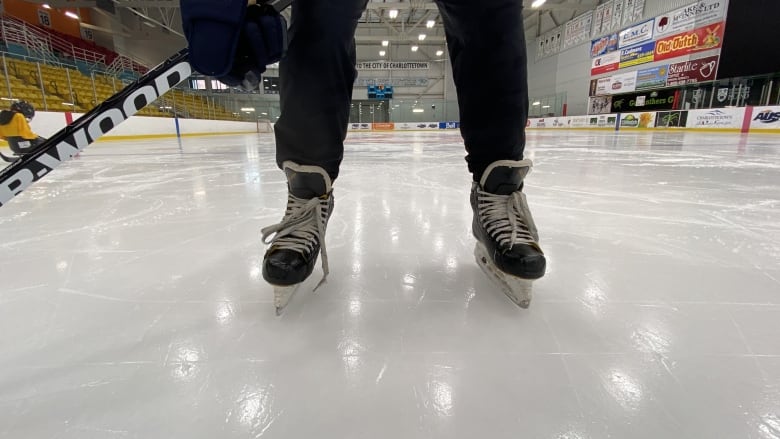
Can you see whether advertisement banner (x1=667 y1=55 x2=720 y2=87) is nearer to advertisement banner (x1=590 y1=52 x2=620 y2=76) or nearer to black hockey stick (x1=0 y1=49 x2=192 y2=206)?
advertisement banner (x1=590 y1=52 x2=620 y2=76)

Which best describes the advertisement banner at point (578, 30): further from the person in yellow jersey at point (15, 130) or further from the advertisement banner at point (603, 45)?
the person in yellow jersey at point (15, 130)

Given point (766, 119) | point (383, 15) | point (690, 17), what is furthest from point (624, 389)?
point (383, 15)

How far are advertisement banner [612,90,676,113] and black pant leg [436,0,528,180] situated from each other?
10310 mm

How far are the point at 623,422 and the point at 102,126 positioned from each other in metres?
0.68

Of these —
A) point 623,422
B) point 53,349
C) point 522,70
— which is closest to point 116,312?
point 53,349

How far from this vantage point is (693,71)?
763 cm

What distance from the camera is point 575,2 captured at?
10086 mm

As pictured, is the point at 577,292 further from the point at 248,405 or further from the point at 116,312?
the point at 116,312

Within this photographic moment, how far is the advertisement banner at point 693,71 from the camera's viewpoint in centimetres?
726

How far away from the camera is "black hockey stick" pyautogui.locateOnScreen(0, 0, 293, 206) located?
42 cm

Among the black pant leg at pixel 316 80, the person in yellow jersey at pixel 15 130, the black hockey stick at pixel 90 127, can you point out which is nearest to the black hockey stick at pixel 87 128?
the black hockey stick at pixel 90 127

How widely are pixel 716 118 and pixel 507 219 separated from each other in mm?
8668

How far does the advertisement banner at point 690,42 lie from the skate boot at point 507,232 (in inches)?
380

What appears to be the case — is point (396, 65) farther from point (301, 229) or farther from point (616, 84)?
point (301, 229)
